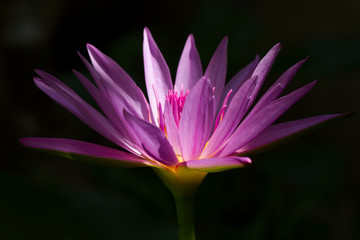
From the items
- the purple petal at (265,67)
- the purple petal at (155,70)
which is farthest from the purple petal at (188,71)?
the purple petal at (265,67)

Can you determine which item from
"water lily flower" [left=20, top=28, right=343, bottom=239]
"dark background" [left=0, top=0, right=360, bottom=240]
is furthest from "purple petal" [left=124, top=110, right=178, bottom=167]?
"dark background" [left=0, top=0, right=360, bottom=240]

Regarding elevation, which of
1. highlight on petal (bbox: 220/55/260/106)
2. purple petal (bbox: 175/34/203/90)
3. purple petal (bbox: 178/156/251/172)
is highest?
purple petal (bbox: 175/34/203/90)

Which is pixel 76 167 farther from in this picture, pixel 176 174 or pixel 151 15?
pixel 176 174

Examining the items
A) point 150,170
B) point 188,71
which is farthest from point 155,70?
point 150,170

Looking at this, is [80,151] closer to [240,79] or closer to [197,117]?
[197,117]

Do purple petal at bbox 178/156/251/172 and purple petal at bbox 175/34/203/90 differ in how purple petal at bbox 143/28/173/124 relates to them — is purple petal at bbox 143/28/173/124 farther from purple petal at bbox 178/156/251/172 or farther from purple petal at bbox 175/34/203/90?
purple petal at bbox 178/156/251/172
